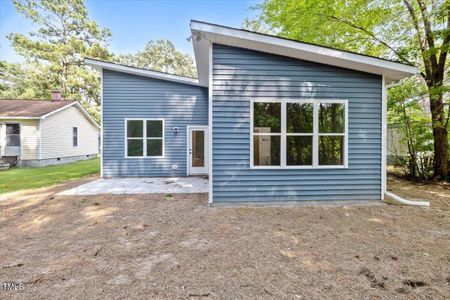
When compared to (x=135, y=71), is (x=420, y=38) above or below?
above

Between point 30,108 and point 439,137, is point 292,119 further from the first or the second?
point 30,108

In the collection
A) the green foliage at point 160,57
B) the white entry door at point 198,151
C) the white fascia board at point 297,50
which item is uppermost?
the green foliage at point 160,57

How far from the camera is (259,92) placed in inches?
211

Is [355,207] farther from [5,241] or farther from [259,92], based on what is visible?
[5,241]

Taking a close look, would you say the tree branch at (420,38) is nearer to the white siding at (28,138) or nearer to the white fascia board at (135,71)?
the white fascia board at (135,71)

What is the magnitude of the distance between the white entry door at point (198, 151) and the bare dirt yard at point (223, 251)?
13.8 ft

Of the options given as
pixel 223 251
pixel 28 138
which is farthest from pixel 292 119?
pixel 28 138

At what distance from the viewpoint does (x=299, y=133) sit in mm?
5500

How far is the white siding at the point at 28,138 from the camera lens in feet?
40.5

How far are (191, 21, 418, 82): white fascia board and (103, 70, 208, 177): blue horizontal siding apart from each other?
407 centimetres

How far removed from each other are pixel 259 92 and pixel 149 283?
424cm

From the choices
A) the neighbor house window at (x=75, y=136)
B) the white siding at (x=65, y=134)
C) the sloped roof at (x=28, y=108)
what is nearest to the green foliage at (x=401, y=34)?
the sloped roof at (x=28, y=108)

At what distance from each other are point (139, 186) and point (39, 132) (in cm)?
887

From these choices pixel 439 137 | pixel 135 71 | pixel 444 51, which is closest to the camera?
pixel 444 51
